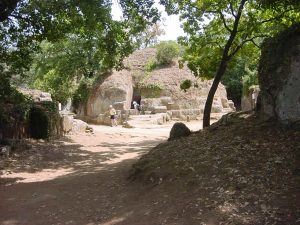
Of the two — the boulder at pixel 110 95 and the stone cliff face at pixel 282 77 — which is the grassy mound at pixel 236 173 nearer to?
the stone cliff face at pixel 282 77

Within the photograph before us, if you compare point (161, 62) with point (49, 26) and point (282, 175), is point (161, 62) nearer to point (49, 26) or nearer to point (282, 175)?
point (49, 26)

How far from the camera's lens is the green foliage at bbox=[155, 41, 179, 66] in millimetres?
33469

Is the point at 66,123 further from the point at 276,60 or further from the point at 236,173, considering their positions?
the point at 236,173

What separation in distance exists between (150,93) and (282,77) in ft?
78.7

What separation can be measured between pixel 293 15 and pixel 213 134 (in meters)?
4.91

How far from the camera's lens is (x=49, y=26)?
43.5 ft

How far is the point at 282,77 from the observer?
8273 millimetres

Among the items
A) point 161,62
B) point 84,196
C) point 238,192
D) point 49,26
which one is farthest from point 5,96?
point 161,62

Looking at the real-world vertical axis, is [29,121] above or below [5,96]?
below

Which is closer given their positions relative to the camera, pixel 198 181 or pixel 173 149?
pixel 198 181

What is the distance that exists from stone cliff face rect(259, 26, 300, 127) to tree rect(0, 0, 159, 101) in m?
4.13

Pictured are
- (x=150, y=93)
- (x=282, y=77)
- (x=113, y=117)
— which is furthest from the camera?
(x=150, y=93)

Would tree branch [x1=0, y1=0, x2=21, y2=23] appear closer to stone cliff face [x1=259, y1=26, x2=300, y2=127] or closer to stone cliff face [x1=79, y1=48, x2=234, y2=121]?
stone cliff face [x1=259, y1=26, x2=300, y2=127]

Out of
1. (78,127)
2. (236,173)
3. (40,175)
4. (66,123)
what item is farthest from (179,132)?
(78,127)
